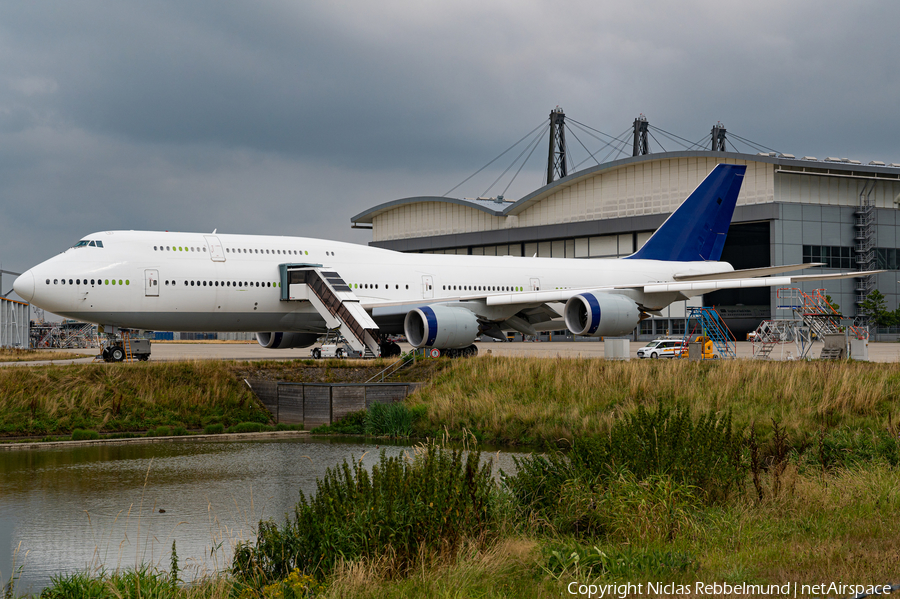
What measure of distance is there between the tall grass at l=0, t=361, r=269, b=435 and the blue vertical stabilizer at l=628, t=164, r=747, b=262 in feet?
66.3

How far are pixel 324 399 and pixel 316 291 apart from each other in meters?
6.19

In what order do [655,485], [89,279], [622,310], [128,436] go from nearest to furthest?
[655,485] < [128,436] < [89,279] < [622,310]

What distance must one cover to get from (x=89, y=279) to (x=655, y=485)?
751 inches

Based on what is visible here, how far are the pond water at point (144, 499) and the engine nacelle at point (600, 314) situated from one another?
32.8ft

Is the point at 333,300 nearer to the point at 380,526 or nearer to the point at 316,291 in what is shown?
the point at 316,291

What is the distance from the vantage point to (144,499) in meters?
11.5

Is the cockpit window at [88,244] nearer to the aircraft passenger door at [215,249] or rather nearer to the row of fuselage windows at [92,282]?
the row of fuselage windows at [92,282]

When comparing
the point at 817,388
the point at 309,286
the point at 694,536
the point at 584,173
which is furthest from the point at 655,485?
the point at 584,173

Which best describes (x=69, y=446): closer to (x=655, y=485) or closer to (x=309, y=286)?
(x=309, y=286)

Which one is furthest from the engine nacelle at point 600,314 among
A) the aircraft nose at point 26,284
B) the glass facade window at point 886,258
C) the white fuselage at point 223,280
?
the glass facade window at point 886,258

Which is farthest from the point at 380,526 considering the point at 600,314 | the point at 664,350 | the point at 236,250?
the point at 664,350

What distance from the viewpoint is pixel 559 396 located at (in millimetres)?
18734

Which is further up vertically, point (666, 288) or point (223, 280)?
point (223, 280)

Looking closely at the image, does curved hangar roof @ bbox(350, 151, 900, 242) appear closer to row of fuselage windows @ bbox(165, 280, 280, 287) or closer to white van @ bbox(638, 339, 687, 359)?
white van @ bbox(638, 339, 687, 359)
